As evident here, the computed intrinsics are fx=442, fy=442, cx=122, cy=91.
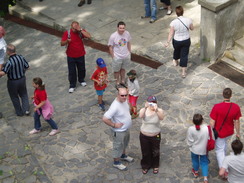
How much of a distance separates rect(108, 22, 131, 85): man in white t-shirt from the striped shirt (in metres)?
1.93

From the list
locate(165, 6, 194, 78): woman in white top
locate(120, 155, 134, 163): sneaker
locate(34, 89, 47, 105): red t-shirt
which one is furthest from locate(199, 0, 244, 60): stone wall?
locate(34, 89, 47, 105): red t-shirt

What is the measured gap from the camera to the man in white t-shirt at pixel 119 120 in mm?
7121

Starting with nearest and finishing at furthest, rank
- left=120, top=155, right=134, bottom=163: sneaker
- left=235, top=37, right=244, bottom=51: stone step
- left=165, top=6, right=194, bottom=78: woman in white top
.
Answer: left=120, top=155, right=134, bottom=163: sneaker
left=165, top=6, right=194, bottom=78: woman in white top
left=235, top=37, right=244, bottom=51: stone step

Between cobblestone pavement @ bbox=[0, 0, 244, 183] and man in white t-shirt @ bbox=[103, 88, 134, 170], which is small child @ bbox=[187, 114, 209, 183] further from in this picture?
man in white t-shirt @ bbox=[103, 88, 134, 170]

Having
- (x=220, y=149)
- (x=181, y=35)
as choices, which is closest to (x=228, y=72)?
(x=181, y=35)

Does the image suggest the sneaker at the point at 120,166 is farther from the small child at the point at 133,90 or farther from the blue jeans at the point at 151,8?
the blue jeans at the point at 151,8

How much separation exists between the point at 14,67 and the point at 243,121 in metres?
4.74

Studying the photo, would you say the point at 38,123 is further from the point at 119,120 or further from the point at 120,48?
the point at 120,48

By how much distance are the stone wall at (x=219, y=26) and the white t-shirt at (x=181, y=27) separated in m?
0.78

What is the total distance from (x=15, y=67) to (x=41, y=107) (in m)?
1.14

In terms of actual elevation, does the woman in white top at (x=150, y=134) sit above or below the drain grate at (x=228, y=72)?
above

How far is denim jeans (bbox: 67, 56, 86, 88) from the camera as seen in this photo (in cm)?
1009

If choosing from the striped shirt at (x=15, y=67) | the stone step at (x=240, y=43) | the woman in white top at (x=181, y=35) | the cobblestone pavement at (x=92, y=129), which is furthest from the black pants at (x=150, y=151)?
the stone step at (x=240, y=43)

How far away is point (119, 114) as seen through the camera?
7199mm
